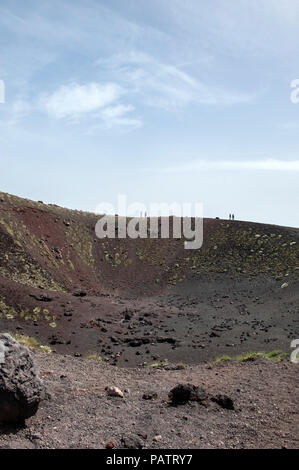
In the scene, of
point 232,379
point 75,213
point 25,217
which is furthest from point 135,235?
point 232,379

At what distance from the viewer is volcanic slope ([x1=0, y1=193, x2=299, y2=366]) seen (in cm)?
1848

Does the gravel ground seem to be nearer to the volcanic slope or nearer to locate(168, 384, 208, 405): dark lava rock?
locate(168, 384, 208, 405): dark lava rock

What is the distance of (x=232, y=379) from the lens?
10234mm

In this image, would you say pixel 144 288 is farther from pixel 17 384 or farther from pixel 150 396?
pixel 17 384

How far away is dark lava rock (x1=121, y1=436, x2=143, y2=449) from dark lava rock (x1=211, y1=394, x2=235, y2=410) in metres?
2.49

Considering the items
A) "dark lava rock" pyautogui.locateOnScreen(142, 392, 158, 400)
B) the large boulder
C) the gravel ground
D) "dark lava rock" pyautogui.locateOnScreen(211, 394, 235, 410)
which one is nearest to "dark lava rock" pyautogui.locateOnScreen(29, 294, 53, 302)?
the gravel ground

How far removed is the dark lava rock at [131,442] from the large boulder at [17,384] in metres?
1.77

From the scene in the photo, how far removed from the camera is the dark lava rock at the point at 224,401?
26.5 feet

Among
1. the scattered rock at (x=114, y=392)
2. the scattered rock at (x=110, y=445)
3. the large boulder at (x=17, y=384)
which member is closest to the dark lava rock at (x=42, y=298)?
the scattered rock at (x=114, y=392)

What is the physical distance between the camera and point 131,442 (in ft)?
20.8

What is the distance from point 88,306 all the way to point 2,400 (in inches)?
662

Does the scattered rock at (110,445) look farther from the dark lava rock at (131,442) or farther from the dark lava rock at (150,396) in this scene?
the dark lava rock at (150,396)

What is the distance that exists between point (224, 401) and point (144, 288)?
87.7ft
